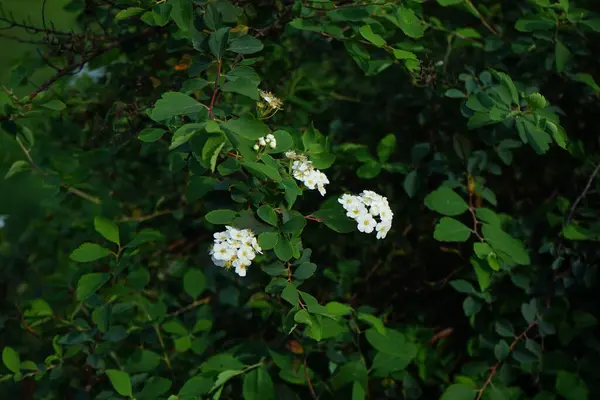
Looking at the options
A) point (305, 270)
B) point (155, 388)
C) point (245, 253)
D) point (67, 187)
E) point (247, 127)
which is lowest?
point (155, 388)

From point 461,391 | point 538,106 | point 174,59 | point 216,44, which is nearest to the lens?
point 216,44

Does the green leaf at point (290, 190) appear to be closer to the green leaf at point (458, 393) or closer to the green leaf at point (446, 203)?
the green leaf at point (446, 203)

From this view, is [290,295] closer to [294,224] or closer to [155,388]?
[294,224]

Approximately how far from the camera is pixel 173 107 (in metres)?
1.25

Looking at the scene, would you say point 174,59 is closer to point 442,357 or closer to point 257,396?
point 257,396

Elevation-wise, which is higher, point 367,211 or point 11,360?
point 367,211

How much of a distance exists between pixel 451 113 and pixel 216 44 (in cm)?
84

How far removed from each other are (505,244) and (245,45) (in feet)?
2.48

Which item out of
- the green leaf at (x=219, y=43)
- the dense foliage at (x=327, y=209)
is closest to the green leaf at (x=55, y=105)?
the dense foliage at (x=327, y=209)

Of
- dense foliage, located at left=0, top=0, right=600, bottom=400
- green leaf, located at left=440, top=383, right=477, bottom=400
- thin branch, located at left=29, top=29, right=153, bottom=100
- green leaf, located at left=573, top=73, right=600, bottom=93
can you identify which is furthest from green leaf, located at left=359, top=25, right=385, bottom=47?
green leaf, located at left=440, top=383, right=477, bottom=400

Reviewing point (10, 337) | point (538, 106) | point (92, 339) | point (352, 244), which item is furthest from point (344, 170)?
point (10, 337)

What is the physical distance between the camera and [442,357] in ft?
6.48

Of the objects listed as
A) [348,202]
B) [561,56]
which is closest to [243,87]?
[348,202]

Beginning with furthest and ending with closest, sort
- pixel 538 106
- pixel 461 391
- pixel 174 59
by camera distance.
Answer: pixel 174 59 < pixel 461 391 < pixel 538 106
